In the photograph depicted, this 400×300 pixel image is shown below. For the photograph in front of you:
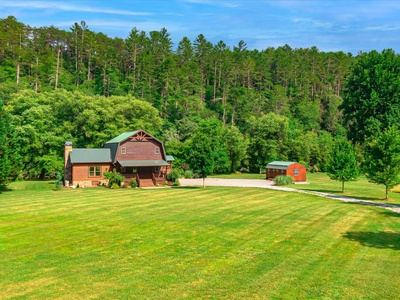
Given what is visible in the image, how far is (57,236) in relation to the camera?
17297 millimetres

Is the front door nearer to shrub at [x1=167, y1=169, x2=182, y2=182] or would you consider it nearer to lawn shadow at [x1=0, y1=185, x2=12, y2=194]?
shrub at [x1=167, y1=169, x2=182, y2=182]

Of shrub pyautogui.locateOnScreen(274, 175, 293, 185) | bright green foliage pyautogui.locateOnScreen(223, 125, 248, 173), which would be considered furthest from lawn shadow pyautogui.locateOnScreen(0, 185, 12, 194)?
bright green foliage pyautogui.locateOnScreen(223, 125, 248, 173)

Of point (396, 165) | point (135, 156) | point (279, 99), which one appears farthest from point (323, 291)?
point (279, 99)

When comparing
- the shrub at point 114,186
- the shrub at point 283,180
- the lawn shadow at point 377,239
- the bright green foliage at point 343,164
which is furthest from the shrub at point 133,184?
the lawn shadow at point 377,239

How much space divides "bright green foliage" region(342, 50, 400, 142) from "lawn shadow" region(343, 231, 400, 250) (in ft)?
143

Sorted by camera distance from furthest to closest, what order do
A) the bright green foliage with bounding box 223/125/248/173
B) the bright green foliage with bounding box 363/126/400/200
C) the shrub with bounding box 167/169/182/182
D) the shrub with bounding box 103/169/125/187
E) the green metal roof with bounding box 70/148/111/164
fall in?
1. the bright green foliage with bounding box 223/125/248/173
2. the shrub with bounding box 167/169/182/182
3. the green metal roof with bounding box 70/148/111/164
4. the shrub with bounding box 103/169/125/187
5. the bright green foliage with bounding box 363/126/400/200

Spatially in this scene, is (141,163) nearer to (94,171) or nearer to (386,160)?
(94,171)

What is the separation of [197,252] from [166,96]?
71191 mm

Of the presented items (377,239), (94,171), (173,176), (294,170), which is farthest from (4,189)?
(294,170)

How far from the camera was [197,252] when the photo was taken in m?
14.8

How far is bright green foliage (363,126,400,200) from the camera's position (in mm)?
30844

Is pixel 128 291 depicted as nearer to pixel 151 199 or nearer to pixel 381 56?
pixel 151 199

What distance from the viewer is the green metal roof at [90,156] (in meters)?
43.6

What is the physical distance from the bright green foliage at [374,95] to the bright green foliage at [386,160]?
28042 millimetres
